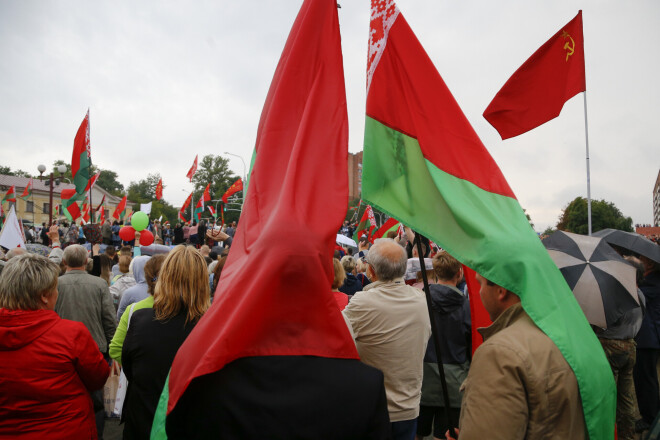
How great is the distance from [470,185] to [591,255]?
1.79m

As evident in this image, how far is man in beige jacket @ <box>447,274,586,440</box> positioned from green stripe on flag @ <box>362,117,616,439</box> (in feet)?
0.18

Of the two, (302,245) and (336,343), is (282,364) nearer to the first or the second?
(336,343)

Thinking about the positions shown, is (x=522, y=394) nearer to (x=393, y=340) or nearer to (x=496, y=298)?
(x=496, y=298)

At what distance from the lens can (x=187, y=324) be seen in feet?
8.93

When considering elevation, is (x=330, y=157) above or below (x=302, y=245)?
above

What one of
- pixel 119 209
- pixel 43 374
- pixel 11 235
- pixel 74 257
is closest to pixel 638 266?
pixel 43 374

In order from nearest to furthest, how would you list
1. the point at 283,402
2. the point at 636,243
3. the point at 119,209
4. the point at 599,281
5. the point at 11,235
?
the point at 283,402
the point at 599,281
the point at 636,243
the point at 11,235
the point at 119,209

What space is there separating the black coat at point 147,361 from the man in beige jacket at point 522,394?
176cm

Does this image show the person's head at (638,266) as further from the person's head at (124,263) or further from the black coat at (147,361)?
Answer: the person's head at (124,263)

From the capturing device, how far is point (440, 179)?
230 centimetres

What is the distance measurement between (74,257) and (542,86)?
5743mm

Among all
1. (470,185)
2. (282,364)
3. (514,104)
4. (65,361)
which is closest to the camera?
(282,364)

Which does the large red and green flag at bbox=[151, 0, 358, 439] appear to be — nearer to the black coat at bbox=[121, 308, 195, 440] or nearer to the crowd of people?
the crowd of people

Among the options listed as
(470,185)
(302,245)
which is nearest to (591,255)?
(470,185)
